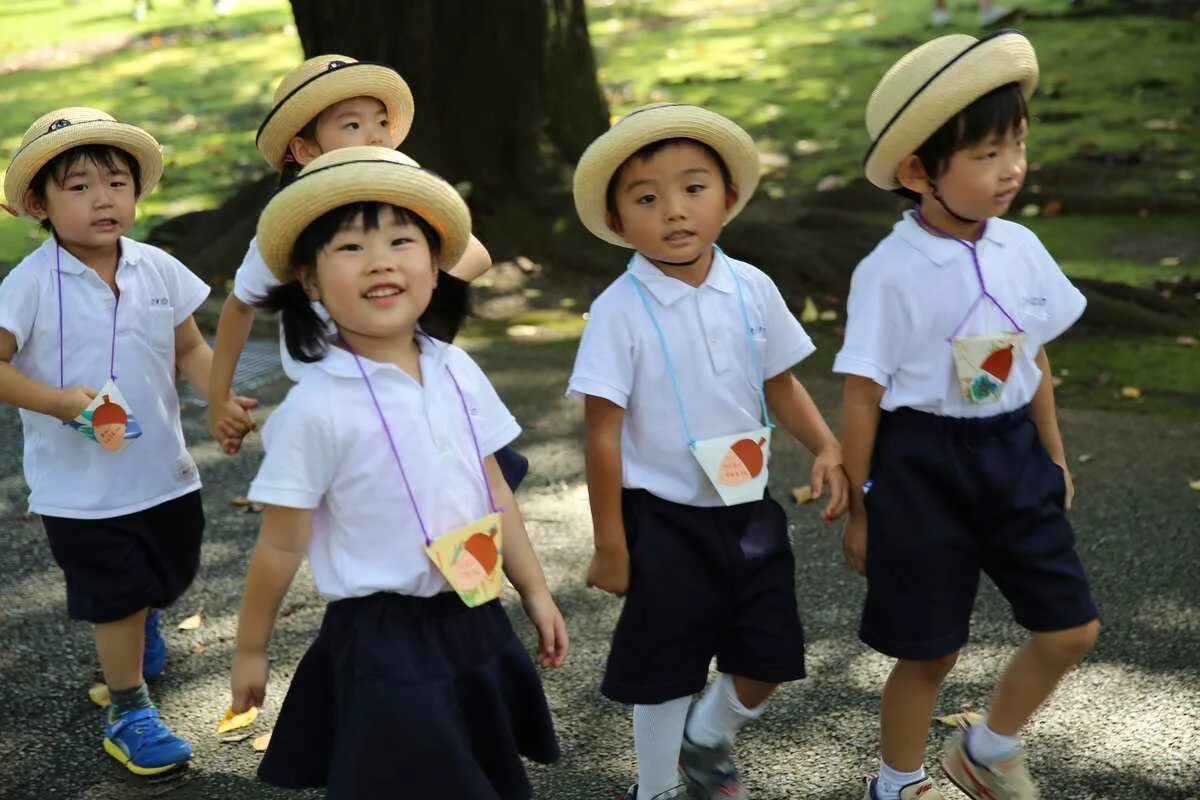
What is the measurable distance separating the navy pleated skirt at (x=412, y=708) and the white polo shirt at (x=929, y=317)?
3.05 feet

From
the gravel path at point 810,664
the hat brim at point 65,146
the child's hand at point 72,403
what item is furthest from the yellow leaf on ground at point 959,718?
the hat brim at point 65,146

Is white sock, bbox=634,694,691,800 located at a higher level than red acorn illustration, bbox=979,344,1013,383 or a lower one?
lower

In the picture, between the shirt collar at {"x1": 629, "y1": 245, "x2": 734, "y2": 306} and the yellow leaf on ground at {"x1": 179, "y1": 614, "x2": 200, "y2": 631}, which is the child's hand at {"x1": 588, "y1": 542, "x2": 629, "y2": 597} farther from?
the yellow leaf on ground at {"x1": 179, "y1": 614, "x2": 200, "y2": 631}

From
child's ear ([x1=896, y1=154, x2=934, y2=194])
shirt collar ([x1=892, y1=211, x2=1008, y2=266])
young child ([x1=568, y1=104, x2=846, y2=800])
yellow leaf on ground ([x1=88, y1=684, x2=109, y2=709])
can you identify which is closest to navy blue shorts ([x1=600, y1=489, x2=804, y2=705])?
young child ([x1=568, y1=104, x2=846, y2=800])

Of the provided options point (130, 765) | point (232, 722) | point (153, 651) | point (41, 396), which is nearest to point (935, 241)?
point (41, 396)

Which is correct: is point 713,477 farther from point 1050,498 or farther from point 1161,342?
point 1161,342

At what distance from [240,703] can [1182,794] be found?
2066 mm

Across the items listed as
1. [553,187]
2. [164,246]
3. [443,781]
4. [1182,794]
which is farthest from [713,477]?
[164,246]

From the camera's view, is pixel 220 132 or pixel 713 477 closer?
pixel 713 477

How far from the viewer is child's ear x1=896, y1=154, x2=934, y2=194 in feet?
10.6

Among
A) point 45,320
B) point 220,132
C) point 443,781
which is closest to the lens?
point 443,781

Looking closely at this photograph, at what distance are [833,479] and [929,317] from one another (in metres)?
0.39

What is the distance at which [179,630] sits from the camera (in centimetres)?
458

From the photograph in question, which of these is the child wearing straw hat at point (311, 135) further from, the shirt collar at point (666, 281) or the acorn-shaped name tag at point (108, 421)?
the shirt collar at point (666, 281)
